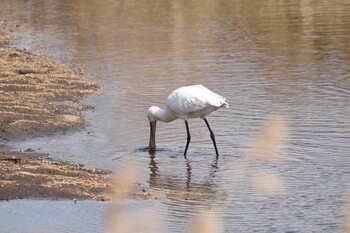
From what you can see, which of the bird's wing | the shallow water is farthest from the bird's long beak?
the bird's wing

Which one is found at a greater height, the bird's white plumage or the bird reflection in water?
the bird's white plumage

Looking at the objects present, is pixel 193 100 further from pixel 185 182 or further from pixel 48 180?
pixel 48 180

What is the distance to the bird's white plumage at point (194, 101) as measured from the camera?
10.7m

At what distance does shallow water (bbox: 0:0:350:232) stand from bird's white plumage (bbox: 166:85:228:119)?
54cm

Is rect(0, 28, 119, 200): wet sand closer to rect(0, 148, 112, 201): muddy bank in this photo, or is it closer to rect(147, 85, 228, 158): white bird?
rect(0, 148, 112, 201): muddy bank

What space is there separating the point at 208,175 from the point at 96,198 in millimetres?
1666

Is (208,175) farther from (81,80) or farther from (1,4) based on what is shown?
(1,4)

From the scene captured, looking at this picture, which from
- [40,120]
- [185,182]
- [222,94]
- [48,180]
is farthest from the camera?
[222,94]

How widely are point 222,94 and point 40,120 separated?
323 cm

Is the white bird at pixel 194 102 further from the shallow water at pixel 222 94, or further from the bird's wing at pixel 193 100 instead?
the shallow water at pixel 222 94

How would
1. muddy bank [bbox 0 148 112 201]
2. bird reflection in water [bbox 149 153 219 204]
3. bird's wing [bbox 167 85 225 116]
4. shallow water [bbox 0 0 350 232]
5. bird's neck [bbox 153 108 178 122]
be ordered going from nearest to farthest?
muddy bank [bbox 0 148 112 201] → shallow water [bbox 0 0 350 232] → bird reflection in water [bbox 149 153 219 204] → bird's wing [bbox 167 85 225 116] → bird's neck [bbox 153 108 178 122]

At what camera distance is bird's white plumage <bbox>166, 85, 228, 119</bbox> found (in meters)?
10.7

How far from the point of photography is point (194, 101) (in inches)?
424

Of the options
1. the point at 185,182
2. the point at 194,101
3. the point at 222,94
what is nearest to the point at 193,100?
the point at 194,101
